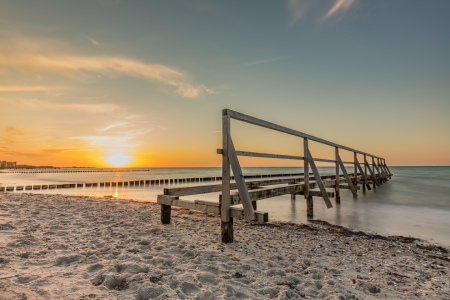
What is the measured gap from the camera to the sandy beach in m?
2.37

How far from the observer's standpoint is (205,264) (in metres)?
3.04

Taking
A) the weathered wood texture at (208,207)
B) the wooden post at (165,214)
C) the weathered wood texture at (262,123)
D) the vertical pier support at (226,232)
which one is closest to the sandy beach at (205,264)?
the vertical pier support at (226,232)

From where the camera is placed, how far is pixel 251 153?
4438 millimetres

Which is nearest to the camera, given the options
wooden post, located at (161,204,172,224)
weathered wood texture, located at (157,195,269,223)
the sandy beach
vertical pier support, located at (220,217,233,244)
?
the sandy beach

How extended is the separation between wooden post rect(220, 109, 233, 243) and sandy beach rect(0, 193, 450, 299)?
24 centimetres

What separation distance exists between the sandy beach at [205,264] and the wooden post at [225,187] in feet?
0.79

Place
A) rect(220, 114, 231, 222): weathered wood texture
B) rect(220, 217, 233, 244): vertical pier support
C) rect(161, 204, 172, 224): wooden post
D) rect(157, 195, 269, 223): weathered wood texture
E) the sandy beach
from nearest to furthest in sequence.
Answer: the sandy beach, rect(157, 195, 269, 223): weathered wood texture, rect(220, 114, 231, 222): weathered wood texture, rect(220, 217, 233, 244): vertical pier support, rect(161, 204, 172, 224): wooden post

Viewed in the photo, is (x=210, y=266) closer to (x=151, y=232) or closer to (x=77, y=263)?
(x=77, y=263)

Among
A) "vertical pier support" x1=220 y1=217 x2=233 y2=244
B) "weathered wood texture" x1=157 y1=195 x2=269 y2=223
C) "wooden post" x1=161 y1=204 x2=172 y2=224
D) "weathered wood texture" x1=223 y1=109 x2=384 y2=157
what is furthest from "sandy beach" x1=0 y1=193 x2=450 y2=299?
"weathered wood texture" x1=223 y1=109 x2=384 y2=157

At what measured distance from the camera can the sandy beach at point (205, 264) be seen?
2371 mm

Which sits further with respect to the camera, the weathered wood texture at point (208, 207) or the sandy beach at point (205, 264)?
the weathered wood texture at point (208, 207)

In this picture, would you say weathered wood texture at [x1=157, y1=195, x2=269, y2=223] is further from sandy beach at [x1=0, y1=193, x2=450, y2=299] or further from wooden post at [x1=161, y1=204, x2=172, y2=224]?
sandy beach at [x1=0, y1=193, x2=450, y2=299]

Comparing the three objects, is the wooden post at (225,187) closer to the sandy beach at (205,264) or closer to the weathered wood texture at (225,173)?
the weathered wood texture at (225,173)

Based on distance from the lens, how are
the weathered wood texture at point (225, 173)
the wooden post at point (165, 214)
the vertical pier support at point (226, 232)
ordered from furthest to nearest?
the wooden post at point (165, 214), the vertical pier support at point (226, 232), the weathered wood texture at point (225, 173)
